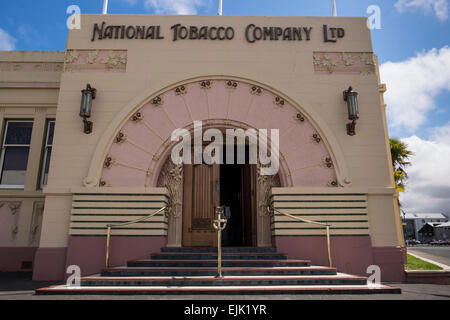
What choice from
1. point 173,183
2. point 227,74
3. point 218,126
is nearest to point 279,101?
point 227,74

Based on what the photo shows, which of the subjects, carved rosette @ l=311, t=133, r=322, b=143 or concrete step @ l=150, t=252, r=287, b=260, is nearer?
concrete step @ l=150, t=252, r=287, b=260

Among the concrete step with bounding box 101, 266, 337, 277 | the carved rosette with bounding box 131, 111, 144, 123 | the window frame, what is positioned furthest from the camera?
the window frame

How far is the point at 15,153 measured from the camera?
1004 cm

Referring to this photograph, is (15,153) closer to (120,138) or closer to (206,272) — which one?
(120,138)

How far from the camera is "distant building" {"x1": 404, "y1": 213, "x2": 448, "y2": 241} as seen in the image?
89.8 meters

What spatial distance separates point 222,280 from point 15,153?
849 centimetres

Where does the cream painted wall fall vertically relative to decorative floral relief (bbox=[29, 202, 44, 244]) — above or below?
above

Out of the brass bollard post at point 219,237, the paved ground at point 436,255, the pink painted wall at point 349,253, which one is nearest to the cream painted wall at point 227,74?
the pink painted wall at point 349,253

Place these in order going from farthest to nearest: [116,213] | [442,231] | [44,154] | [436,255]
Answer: [442,231]
[436,255]
[44,154]
[116,213]

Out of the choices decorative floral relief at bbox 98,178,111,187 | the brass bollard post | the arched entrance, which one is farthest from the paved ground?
decorative floral relief at bbox 98,178,111,187

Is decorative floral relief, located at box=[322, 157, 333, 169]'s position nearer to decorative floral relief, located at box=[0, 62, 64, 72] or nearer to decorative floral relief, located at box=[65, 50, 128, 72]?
decorative floral relief, located at box=[65, 50, 128, 72]

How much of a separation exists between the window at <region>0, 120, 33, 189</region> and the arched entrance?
3.51 m
